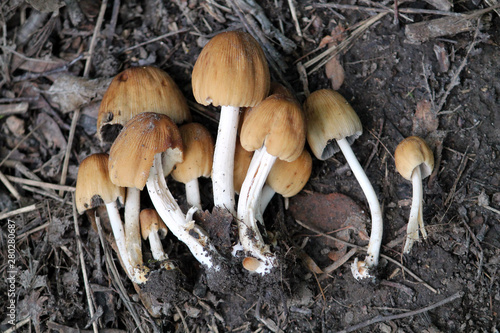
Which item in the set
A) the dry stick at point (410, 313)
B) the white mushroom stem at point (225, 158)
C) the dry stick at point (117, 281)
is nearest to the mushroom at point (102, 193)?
the dry stick at point (117, 281)

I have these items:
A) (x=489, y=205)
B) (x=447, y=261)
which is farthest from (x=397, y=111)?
(x=447, y=261)

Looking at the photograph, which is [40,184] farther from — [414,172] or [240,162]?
[414,172]

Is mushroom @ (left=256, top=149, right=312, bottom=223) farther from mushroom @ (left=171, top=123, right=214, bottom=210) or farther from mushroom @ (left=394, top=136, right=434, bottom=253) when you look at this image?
mushroom @ (left=394, top=136, right=434, bottom=253)

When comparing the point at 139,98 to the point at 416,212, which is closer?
the point at 416,212

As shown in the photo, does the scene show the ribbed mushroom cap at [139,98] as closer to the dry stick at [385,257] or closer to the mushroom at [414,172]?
the dry stick at [385,257]

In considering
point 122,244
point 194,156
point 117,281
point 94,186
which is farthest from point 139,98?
point 117,281

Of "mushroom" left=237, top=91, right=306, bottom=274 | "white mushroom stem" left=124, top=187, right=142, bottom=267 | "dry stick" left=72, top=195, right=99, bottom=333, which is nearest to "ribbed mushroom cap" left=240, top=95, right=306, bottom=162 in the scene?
"mushroom" left=237, top=91, right=306, bottom=274
